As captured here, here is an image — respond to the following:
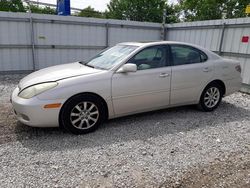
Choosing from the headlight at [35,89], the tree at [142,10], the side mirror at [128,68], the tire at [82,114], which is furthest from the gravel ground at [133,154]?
the tree at [142,10]

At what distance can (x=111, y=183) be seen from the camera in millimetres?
2439

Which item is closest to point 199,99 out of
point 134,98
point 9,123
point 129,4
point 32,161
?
point 134,98

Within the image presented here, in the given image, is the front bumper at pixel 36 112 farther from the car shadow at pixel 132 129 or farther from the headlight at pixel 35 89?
the car shadow at pixel 132 129

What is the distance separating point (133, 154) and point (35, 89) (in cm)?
172

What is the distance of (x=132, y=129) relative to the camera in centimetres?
381

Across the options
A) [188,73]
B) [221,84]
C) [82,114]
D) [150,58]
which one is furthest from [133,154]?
[221,84]

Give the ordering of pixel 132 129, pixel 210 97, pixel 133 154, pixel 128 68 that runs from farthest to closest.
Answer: pixel 210 97 → pixel 132 129 → pixel 128 68 → pixel 133 154

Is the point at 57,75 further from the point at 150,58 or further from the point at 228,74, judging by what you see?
the point at 228,74

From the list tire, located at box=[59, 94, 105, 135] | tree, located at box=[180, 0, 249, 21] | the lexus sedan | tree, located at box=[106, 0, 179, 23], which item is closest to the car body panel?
the lexus sedan

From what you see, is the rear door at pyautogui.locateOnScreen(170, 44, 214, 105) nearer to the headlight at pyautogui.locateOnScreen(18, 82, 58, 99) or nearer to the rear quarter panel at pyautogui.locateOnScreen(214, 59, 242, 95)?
the rear quarter panel at pyautogui.locateOnScreen(214, 59, 242, 95)

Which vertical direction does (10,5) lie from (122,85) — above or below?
above

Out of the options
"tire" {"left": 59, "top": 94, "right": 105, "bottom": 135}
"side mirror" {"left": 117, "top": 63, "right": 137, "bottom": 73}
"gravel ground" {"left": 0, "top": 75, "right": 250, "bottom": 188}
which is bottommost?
"gravel ground" {"left": 0, "top": 75, "right": 250, "bottom": 188}

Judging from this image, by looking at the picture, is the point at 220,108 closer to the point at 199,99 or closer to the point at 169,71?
the point at 199,99

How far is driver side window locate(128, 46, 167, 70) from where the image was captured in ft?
12.8
